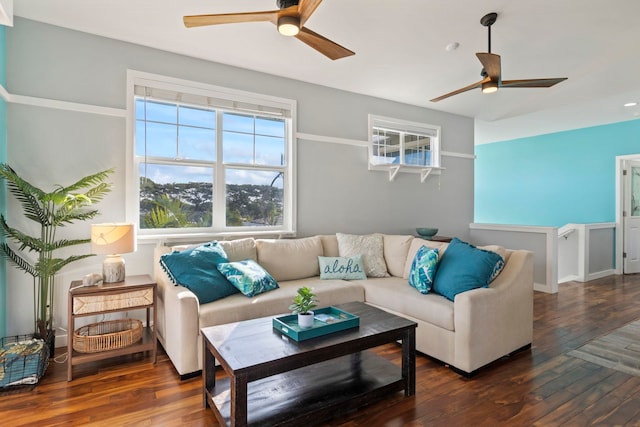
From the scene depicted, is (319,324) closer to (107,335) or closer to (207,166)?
(107,335)

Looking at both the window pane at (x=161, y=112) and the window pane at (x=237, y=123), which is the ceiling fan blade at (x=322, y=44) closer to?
the window pane at (x=237, y=123)

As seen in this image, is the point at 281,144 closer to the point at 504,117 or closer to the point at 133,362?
the point at 133,362

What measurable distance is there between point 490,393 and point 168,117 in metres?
3.56

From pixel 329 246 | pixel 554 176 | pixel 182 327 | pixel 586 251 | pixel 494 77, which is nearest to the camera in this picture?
pixel 182 327

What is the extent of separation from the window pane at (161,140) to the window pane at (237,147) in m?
0.50

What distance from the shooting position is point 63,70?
2965mm

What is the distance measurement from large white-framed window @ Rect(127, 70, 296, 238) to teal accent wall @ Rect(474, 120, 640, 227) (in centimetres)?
587

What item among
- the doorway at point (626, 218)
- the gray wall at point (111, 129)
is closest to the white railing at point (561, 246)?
the doorway at point (626, 218)

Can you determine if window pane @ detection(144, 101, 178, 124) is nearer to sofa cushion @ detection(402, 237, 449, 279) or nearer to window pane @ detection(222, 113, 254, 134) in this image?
window pane @ detection(222, 113, 254, 134)

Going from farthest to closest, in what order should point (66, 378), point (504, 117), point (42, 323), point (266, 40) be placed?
point (504, 117) → point (266, 40) → point (42, 323) → point (66, 378)

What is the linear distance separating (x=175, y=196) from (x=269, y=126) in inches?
Answer: 51.6

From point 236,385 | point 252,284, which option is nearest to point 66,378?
point 252,284

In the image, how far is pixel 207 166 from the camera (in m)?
3.66

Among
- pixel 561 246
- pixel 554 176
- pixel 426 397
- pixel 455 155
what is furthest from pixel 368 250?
pixel 554 176
